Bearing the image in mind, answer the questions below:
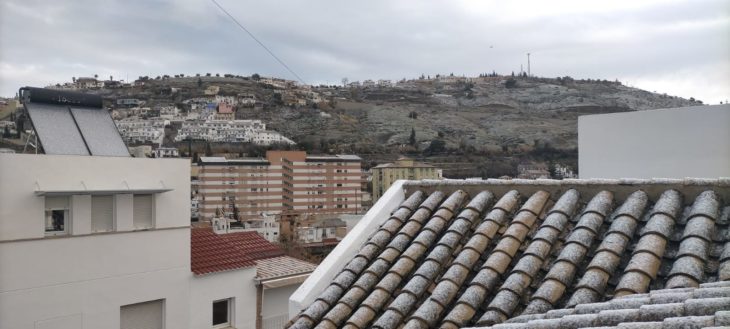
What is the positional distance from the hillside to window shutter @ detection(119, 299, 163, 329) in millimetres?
54755

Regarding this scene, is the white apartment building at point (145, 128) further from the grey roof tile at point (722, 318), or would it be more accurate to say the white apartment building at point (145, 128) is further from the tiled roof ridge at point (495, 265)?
the grey roof tile at point (722, 318)

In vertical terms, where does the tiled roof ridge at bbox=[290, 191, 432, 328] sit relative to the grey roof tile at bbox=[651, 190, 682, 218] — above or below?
below

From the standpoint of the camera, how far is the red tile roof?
11219 mm

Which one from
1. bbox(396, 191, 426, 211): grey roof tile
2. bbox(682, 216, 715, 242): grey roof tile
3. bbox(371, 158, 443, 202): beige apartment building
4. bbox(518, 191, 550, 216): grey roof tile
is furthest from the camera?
bbox(371, 158, 443, 202): beige apartment building

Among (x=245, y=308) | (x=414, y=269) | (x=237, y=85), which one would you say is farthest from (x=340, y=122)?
(x=414, y=269)

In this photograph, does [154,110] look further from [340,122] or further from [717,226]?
[717,226]

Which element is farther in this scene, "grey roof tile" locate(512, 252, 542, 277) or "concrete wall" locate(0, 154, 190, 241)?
"concrete wall" locate(0, 154, 190, 241)

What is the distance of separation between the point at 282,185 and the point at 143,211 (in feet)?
190

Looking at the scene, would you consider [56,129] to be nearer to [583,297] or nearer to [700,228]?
[583,297]

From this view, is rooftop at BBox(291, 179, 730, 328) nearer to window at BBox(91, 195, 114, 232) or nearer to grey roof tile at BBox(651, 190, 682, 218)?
grey roof tile at BBox(651, 190, 682, 218)

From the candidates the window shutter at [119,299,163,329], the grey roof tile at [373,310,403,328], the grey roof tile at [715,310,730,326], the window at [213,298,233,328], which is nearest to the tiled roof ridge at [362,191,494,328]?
the grey roof tile at [373,310,403,328]

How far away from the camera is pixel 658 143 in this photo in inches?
240

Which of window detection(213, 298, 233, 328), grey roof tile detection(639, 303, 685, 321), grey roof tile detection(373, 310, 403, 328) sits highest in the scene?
grey roof tile detection(639, 303, 685, 321)

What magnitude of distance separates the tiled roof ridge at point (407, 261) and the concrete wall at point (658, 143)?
3.23 m
